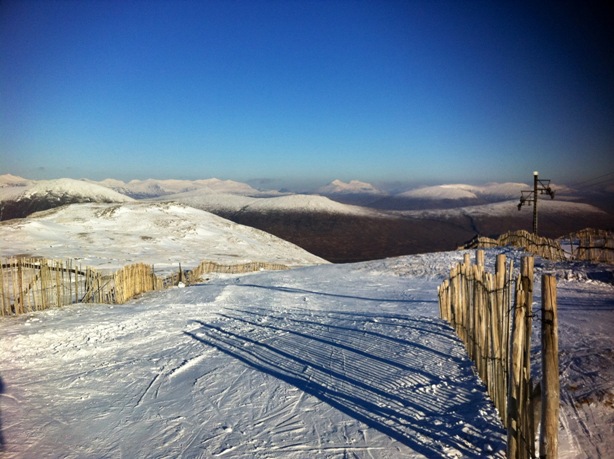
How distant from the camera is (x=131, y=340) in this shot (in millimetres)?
7930

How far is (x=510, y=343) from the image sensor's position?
3.56m

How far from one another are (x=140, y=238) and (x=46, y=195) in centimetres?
5947

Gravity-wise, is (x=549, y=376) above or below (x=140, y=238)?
above

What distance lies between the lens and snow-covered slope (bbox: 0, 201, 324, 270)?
25578 mm

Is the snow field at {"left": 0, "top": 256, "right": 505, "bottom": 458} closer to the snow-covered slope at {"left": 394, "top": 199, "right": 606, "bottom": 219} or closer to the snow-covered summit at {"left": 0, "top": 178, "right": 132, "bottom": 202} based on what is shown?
the snow-covered summit at {"left": 0, "top": 178, "right": 132, "bottom": 202}

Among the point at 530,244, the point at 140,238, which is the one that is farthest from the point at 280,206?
the point at 530,244

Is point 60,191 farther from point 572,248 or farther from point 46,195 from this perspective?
point 572,248

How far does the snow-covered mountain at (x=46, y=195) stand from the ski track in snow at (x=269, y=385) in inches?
2990

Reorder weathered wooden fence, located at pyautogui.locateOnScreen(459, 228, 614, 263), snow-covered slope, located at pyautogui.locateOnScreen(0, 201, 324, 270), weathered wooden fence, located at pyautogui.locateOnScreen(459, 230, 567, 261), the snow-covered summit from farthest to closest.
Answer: the snow-covered summit
snow-covered slope, located at pyautogui.locateOnScreen(0, 201, 324, 270)
weathered wooden fence, located at pyautogui.locateOnScreen(459, 230, 567, 261)
weathered wooden fence, located at pyautogui.locateOnScreen(459, 228, 614, 263)

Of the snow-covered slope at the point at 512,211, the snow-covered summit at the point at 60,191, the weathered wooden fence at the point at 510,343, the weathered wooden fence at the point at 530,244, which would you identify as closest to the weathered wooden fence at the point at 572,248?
the weathered wooden fence at the point at 530,244

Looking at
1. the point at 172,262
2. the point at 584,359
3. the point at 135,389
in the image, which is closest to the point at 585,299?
the point at 584,359

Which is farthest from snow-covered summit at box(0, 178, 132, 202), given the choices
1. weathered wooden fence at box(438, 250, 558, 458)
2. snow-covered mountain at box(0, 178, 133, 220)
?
weathered wooden fence at box(438, 250, 558, 458)

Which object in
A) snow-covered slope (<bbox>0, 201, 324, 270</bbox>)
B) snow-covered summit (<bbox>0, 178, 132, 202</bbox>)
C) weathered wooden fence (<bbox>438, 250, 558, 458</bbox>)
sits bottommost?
snow-covered slope (<bbox>0, 201, 324, 270</bbox>)

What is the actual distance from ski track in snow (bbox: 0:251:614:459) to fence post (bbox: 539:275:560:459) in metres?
0.94
